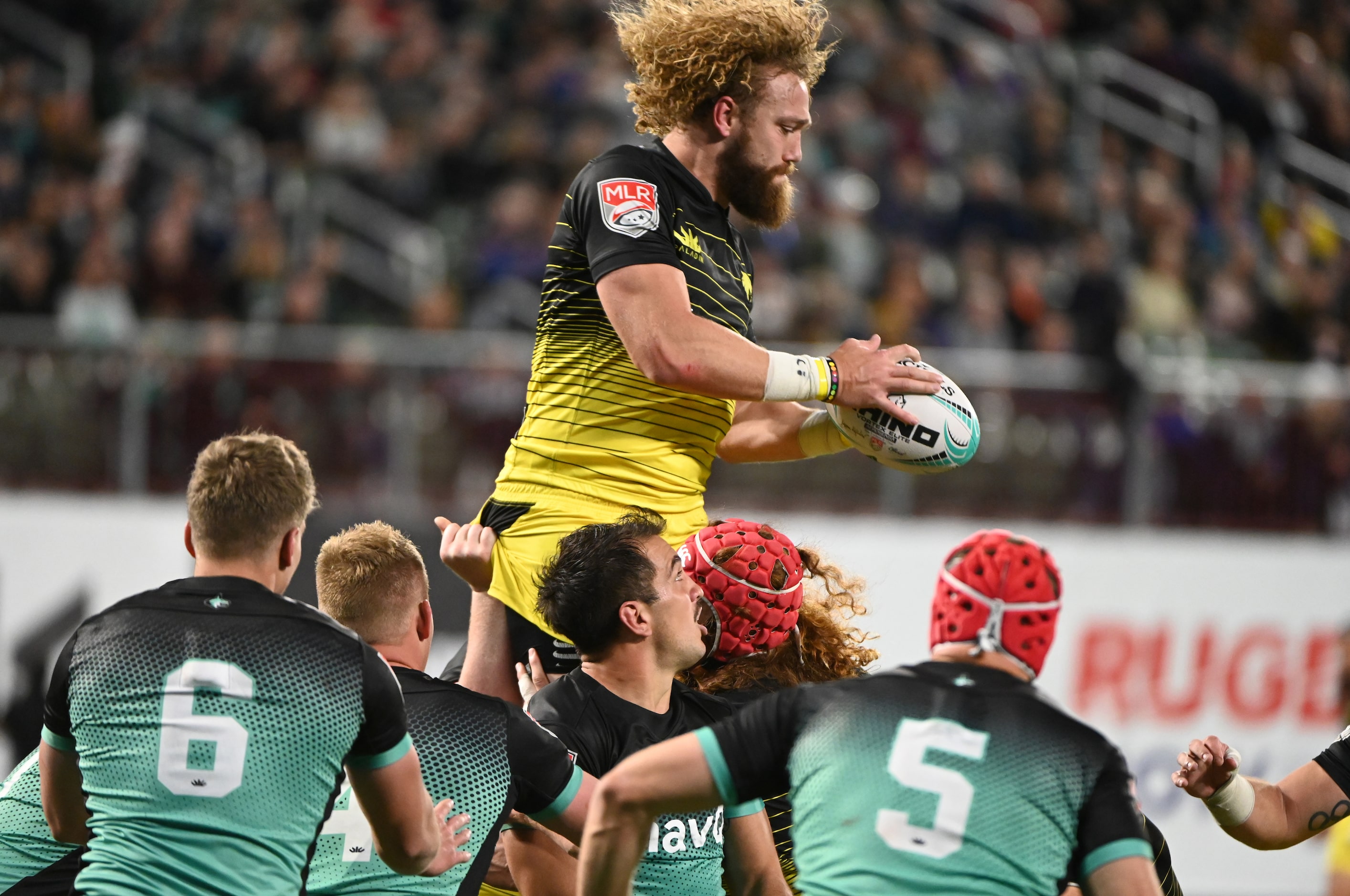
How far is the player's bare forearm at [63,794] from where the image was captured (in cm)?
365

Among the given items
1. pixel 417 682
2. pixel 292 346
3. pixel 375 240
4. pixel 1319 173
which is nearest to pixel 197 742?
pixel 417 682

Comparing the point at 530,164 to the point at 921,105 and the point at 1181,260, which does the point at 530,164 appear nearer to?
the point at 921,105

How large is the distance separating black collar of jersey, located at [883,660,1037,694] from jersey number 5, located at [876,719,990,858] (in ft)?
0.34

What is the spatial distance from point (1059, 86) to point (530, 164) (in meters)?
5.88

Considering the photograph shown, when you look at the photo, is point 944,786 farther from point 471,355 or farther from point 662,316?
point 471,355

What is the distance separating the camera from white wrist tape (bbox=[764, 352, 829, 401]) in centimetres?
426

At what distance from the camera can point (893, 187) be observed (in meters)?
14.1

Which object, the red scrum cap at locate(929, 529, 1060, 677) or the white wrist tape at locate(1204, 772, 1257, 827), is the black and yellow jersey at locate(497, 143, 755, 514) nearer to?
the red scrum cap at locate(929, 529, 1060, 677)

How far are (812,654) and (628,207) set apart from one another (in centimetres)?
172

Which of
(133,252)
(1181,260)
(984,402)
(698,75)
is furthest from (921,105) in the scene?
(698,75)

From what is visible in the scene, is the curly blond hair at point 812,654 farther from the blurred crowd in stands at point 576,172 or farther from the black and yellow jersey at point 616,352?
the blurred crowd in stands at point 576,172

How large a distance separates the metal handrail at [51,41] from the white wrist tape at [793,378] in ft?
36.5

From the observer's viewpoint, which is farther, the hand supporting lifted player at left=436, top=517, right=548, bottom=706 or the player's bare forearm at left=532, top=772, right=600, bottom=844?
the hand supporting lifted player at left=436, top=517, right=548, bottom=706

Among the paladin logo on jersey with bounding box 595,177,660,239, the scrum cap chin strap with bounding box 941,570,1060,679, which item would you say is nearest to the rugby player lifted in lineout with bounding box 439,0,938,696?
A: the paladin logo on jersey with bounding box 595,177,660,239
